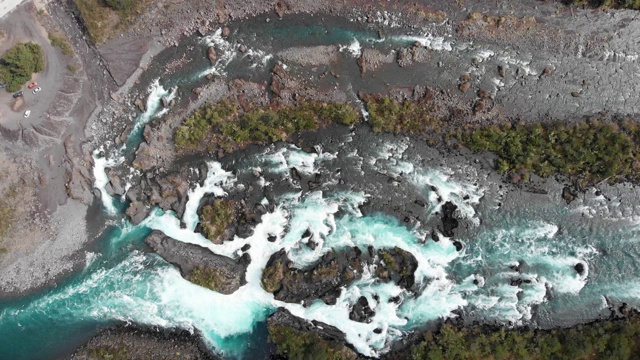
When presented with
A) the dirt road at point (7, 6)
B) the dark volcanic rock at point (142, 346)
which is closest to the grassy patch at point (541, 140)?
the dark volcanic rock at point (142, 346)

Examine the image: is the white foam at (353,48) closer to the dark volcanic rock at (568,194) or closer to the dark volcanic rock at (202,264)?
the dark volcanic rock at (202,264)

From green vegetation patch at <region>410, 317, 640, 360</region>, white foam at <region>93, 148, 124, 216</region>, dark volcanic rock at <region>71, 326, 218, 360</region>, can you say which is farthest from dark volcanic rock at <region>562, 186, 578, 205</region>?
white foam at <region>93, 148, 124, 216</region>

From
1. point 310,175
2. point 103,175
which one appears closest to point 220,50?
point 310,175

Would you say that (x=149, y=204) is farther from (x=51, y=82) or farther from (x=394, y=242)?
(x=394, y=242)

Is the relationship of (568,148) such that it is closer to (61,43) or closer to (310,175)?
(310,175)

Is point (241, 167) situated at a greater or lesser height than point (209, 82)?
lesser

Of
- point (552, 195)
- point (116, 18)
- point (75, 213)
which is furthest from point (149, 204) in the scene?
point (552, 195)

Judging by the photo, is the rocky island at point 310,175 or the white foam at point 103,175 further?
the white foam at point 103,175
